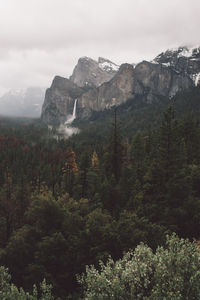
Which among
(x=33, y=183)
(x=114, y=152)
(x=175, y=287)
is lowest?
(x=33, y=183)

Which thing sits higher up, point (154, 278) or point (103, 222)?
point (154, 278)

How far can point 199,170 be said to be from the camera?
2517 cm

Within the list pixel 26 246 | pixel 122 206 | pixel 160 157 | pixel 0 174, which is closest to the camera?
pixel 26 246

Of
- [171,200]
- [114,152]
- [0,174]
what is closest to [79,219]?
[171,200]

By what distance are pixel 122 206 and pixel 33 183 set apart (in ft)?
137

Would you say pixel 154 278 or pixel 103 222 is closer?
pixel 154 278

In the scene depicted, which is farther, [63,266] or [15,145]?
[15,145]

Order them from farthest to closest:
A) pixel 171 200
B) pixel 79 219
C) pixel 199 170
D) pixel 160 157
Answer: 1. pixel 199 170
2. pixel 160 157
3. pixel 171 200
4. pixel 79 219

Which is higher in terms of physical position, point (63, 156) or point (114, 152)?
point (114, 152)

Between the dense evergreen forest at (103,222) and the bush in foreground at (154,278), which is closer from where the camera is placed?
the bush in foreground at (154,278)

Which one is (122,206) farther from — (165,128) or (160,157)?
(165,128)

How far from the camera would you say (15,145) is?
114125mm

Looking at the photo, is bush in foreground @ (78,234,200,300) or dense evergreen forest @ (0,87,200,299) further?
dense evergreen forest @ (0,87,200,299)

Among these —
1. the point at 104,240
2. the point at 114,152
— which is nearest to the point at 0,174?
the point at 114,152
